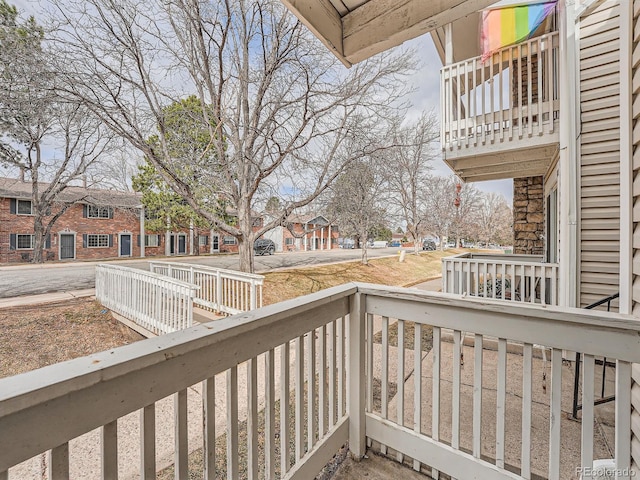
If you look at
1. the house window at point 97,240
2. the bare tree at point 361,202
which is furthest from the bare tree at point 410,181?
the house window at point 97,240

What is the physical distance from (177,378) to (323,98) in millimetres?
7205

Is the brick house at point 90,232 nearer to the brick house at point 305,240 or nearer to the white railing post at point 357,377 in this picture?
the brick house at point 305,240

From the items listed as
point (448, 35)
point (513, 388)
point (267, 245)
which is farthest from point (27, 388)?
point (267, 245)

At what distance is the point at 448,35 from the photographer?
4.39 meters

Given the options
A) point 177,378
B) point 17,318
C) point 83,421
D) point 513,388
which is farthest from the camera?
point 17,318

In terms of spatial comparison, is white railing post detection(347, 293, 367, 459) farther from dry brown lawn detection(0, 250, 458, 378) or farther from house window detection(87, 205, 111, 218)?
house window detection(87, 205, 111, 218)

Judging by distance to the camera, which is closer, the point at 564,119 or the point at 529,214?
the point at 564,119

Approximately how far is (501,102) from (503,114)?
6.5 inches

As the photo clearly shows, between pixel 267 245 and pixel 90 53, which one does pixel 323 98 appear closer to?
pixel 90 53

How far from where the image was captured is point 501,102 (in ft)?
13.3

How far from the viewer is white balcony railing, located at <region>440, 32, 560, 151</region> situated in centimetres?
380

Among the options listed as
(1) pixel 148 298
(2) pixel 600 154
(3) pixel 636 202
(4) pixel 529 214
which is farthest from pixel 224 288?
(4) pixel 529 214

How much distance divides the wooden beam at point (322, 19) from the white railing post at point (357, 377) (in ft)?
4.58
